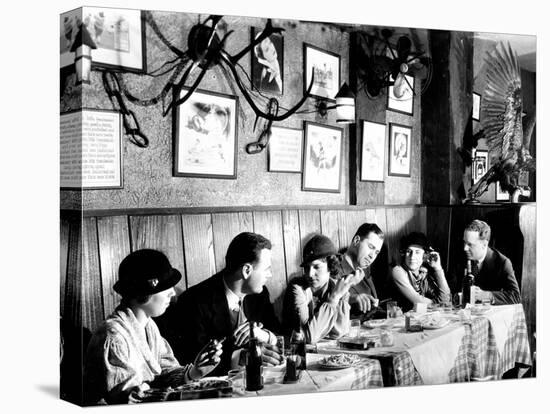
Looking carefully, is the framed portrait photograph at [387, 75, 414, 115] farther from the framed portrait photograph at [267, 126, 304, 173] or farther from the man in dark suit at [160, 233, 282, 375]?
the man in dark suit at [160, 233, 282, 375]

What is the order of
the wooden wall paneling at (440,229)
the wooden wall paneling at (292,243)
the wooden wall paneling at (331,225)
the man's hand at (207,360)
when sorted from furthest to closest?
the wooden wall paneling at (440,229) < the wooden wall paneling at (331,225) < the wooden wall paneling at (292,243) < the man's hand at (207,360)

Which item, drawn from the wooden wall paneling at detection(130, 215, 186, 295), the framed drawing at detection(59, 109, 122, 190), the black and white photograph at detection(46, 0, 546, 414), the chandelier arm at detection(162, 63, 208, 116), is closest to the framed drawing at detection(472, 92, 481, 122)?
the black and white photograph at detection(46, 0, 546, 414)

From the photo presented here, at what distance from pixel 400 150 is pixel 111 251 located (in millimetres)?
2059

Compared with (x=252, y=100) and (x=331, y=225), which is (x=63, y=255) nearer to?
(x=252, y=100)

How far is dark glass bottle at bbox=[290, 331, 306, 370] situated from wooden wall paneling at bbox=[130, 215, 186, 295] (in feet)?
2.49

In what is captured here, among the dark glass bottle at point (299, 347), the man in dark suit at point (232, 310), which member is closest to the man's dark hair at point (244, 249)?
the man in dark suit at point (232, 310)

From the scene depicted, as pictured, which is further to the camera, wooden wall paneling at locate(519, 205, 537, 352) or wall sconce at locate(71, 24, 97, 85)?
wooden wall paneling at locate(519, 205, 537, 352)

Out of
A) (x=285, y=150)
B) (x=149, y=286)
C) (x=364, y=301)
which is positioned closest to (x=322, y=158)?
(x=285, y=150)

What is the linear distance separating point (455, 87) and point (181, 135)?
200cm

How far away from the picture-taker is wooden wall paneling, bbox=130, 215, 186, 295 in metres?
5.39

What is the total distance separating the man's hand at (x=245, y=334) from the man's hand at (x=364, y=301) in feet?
2.14

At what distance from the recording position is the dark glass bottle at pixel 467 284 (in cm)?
675

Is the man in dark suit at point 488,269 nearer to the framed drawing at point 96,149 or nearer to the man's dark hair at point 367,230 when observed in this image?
the man's dark hair at point 367,230

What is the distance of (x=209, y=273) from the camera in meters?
5.67
